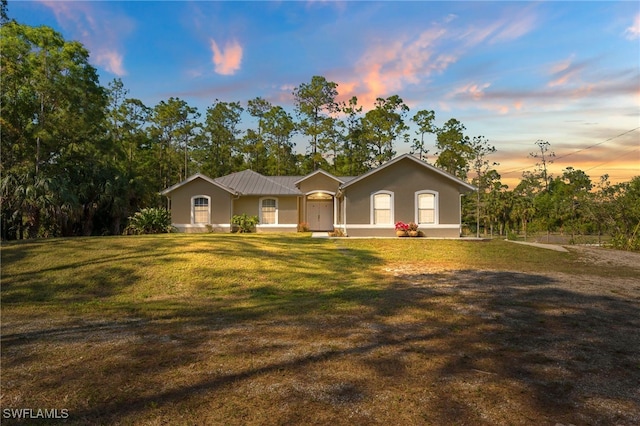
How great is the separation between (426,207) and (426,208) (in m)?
0.06

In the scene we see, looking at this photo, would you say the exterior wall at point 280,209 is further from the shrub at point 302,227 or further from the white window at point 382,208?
the white window at point 382,208

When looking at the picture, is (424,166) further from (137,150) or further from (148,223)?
(137,150)

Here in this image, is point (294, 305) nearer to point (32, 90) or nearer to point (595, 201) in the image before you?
point (32, 90)

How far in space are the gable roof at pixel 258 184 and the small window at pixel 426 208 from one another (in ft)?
31.2

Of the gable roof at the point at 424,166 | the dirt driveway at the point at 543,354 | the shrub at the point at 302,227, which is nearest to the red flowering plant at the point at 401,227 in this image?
the gable roof at the point at 424,166

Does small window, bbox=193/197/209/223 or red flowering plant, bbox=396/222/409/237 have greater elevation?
small window, bbox=193/197/209/223

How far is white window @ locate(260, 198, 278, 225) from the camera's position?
29.4 m

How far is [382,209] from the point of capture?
78.3 feet

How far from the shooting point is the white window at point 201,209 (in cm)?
2791

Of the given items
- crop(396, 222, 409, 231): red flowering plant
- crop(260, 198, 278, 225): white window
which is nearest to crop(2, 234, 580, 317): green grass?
crop(396, 222, 409, 231): red flowering plant

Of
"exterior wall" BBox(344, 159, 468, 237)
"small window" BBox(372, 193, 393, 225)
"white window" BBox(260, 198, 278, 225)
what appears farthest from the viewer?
"white window" BBox(260, 198, 278, 225)

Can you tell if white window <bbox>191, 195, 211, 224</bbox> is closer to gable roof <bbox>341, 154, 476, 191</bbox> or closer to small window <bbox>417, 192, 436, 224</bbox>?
gable roof <bbox>341, 154, 476, 191</bbox>

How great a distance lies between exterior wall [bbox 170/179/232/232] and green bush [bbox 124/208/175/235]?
1.23m

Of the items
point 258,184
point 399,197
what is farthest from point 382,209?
point 258,184
